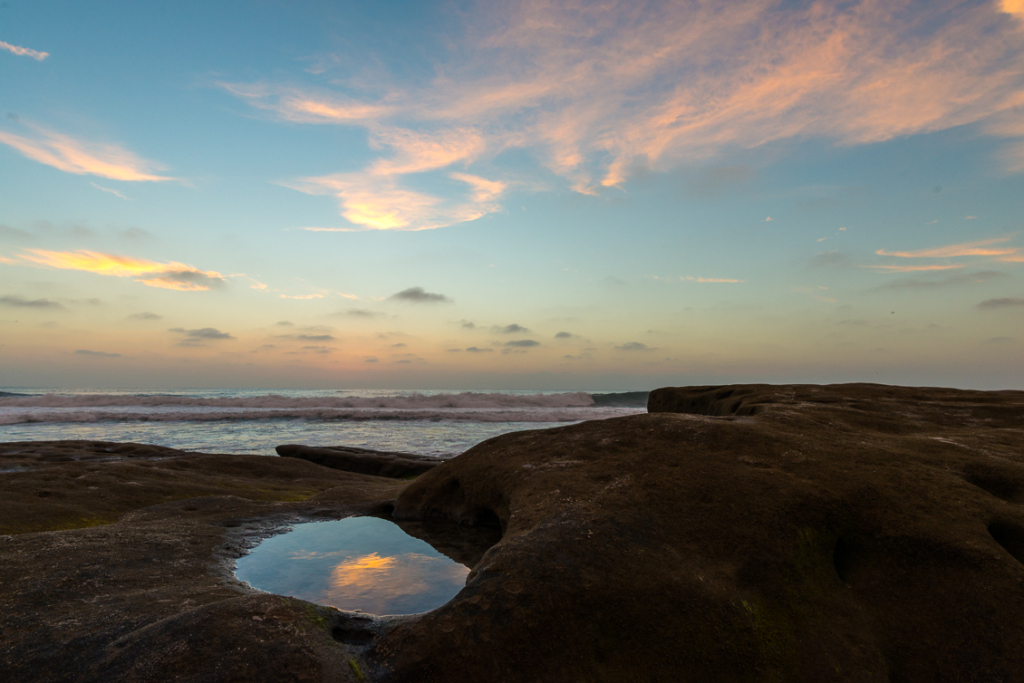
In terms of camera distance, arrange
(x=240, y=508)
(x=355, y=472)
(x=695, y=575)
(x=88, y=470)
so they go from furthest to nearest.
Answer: (x=355, y=472) → (x=88, y=470) → (x=240, y=508) → (x=695, y=575)

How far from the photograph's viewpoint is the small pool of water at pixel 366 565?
4.27m

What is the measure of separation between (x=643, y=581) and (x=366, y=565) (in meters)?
2.88

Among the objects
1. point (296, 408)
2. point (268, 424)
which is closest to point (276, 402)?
point (296, 408)

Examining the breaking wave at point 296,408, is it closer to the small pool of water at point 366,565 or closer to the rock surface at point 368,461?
→ the rock surface at point 368,461

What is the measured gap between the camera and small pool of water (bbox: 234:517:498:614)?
14.0ft

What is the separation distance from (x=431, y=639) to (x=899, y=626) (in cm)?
335

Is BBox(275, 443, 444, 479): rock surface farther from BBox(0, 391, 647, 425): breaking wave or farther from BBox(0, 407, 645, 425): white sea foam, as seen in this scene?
BBox(0, 391, 647, 425): breaking wave

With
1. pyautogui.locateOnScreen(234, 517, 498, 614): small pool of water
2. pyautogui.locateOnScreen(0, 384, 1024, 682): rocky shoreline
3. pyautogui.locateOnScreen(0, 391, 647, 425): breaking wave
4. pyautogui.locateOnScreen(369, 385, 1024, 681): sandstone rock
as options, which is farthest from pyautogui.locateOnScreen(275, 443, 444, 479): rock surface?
pyautogui.locateOnScreen(0, 391, 647, 425): breaking wave

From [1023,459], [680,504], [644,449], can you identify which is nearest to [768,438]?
[644,449]

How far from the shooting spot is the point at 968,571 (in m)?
3.74

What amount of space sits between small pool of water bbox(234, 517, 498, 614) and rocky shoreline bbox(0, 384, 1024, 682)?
350 mm

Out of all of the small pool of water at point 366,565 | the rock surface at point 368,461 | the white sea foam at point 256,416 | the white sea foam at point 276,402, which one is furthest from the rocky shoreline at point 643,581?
the white sea foam at point 276,402

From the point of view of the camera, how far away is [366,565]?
16.5ft

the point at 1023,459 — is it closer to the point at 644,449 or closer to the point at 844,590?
the point at 844,590
